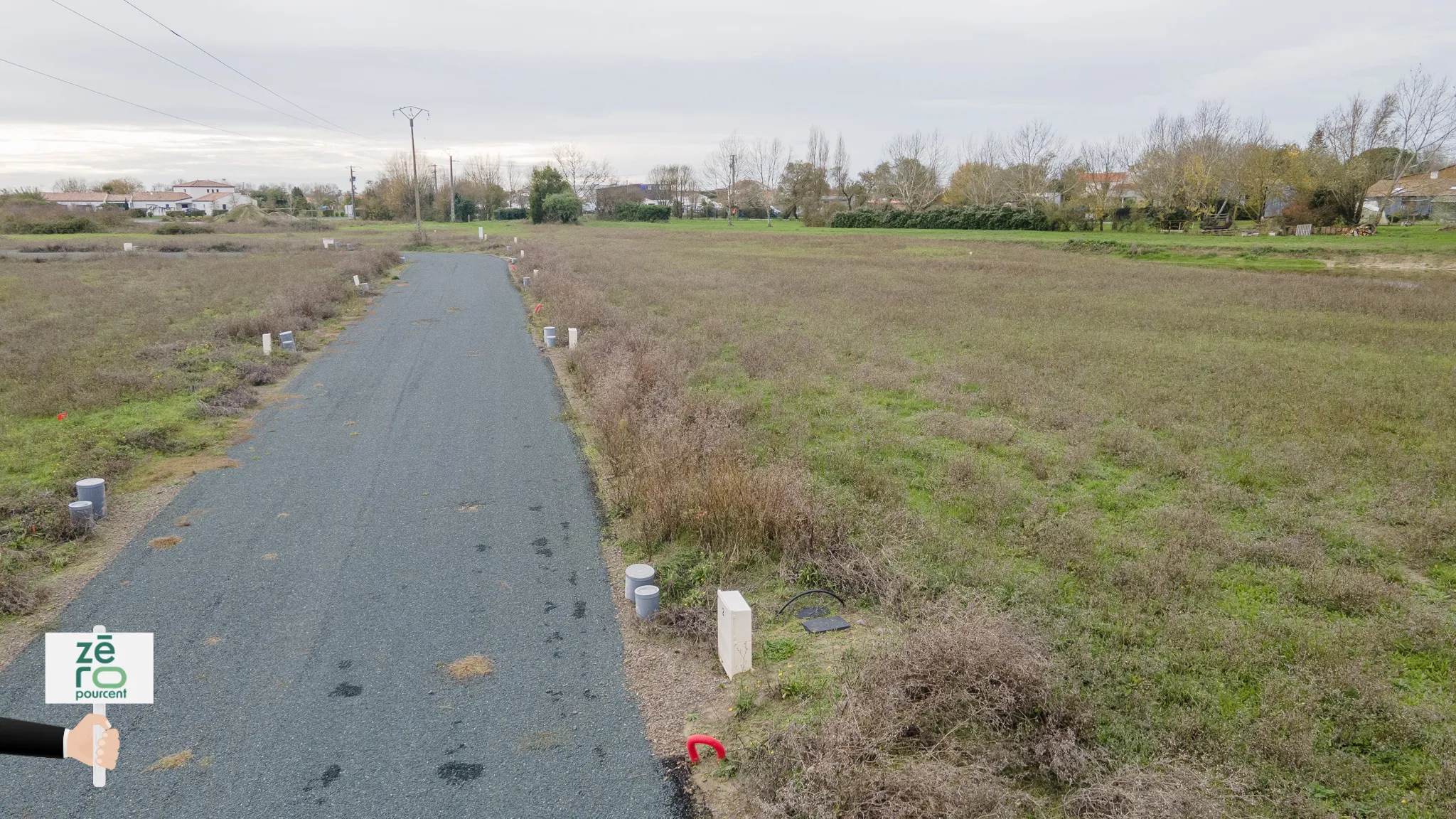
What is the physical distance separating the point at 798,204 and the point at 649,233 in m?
38.4

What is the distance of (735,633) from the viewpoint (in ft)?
17.2

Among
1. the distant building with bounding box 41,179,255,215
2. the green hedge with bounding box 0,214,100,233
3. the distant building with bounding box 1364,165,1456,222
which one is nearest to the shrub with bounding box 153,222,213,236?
the green hedge with bounding box 0,214,100,233

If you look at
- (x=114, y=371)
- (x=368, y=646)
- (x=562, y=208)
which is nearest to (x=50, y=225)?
(x=562, y=208)

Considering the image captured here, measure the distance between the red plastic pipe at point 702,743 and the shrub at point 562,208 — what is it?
268 feet

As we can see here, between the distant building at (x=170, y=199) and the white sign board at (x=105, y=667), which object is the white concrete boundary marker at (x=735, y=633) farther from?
the distant building at (x=170, y=199)

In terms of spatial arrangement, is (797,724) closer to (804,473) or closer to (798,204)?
(804,473)

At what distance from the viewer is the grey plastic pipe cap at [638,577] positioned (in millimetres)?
6199

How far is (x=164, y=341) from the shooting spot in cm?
1631

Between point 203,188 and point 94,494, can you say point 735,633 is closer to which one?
point 94,494

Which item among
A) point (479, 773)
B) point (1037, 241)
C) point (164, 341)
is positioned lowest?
point (479, 773)

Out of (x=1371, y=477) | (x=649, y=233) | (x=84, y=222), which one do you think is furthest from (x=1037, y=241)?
(x=84, y=222)

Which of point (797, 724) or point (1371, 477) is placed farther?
point (1371, 477)

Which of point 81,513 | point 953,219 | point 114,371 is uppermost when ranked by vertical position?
point 953,219

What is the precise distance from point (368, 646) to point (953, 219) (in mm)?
68267
